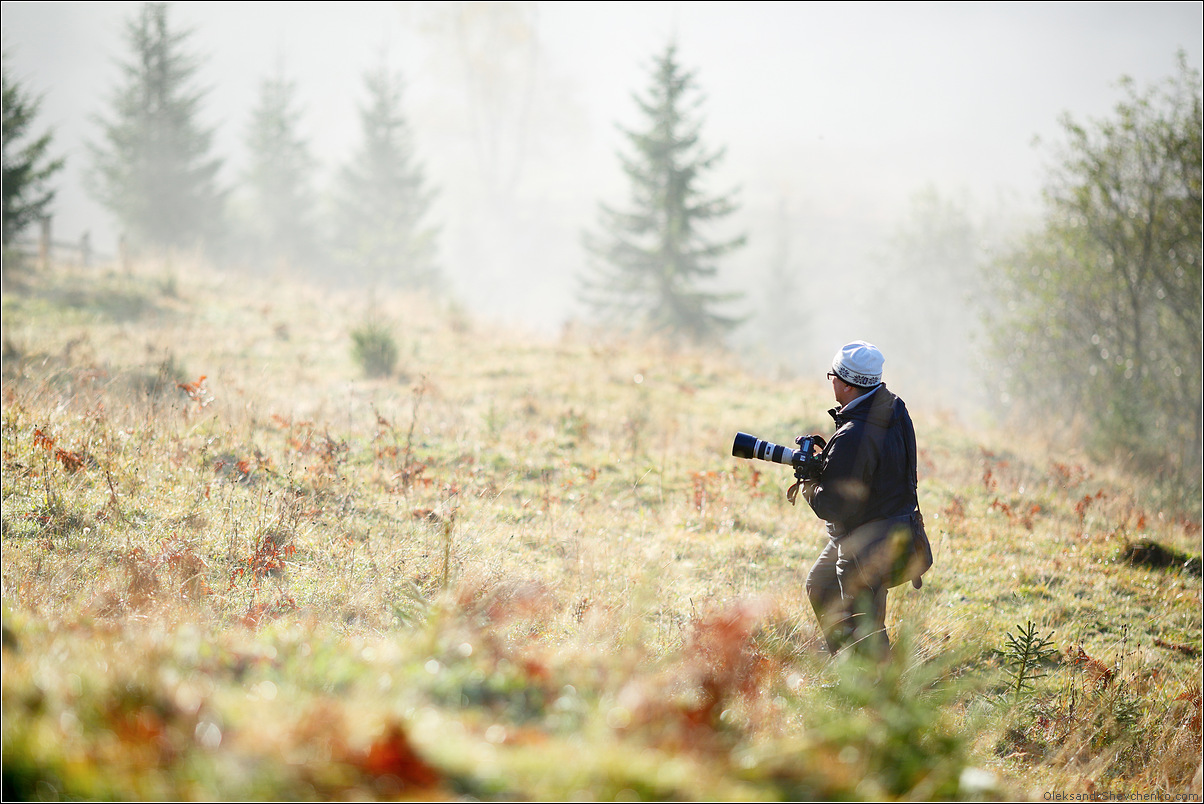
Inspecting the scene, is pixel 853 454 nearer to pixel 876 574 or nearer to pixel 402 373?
pixel 876 574

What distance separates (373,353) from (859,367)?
882 centimetres

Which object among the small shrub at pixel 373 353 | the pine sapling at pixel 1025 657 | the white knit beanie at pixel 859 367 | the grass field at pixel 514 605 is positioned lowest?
the pine sapling at pixel 1025 657

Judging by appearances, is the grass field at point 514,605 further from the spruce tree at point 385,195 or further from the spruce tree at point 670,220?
the spruce tree at point 385,195

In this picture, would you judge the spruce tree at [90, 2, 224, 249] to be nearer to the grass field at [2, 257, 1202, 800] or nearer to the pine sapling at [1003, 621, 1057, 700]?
the grass field at [2, 257, 1202, 800]

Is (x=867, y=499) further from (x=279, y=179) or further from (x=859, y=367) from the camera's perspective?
(x=279, y=179)

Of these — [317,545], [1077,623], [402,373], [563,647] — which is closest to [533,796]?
[563,647]

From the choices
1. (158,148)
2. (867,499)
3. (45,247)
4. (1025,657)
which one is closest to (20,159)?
(45,247)

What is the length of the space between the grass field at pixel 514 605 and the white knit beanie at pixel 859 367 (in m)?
1.49

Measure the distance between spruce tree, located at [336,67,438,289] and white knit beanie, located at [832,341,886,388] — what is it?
2717 centimetres

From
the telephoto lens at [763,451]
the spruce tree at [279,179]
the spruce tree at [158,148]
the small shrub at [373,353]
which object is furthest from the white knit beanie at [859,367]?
the spruce tree at [279,179]

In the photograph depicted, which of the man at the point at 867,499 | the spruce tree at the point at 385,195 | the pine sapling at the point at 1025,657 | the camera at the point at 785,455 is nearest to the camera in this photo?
the man at the point at 867,499

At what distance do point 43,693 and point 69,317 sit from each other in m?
12.6

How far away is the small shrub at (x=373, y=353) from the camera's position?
10445 millimetres

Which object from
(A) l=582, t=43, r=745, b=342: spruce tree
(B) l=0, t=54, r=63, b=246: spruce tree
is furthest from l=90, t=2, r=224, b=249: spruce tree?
(A) l=582, t=43, r=745, b=342: spruce tree
